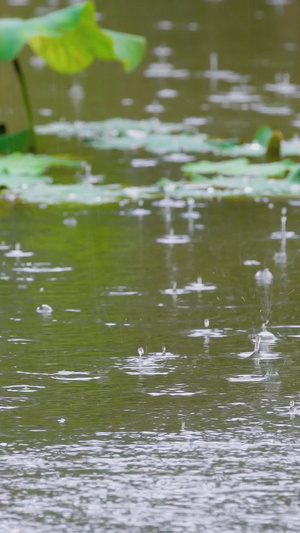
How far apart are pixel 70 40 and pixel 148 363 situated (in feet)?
14.6

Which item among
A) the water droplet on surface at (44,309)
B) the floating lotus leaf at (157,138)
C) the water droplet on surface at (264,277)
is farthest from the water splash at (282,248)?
the floating lotus leaf at (157,138)

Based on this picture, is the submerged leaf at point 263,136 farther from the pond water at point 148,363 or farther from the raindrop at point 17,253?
the raindrop at point 17,253

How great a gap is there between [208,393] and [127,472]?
2.14 ft

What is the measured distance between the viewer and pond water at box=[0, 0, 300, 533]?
2.90 metres

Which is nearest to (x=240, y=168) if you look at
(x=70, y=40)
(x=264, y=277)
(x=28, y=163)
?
(x=28, y=163)

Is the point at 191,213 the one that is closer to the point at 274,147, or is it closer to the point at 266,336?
the point at 274,147

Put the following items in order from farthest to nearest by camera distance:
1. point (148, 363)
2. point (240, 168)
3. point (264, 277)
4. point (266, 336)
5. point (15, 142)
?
point (15, 142)
point (240, 168)
point (264, 277)
point (266, 336)
point (148, 363)

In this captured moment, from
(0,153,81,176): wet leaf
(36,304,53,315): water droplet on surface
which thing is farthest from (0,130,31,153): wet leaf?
(36,304,53,315): water droplet on surface

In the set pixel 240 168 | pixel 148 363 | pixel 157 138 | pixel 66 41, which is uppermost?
pixel 66 41

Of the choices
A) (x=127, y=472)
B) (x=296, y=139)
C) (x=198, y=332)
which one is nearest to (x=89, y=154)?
(x=296, y=139)

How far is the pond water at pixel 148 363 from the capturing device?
114 inches

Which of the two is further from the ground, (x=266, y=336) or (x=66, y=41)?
(x=66, y=41)

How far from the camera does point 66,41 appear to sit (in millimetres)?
8109

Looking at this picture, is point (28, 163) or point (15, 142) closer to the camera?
point (28, 163)
